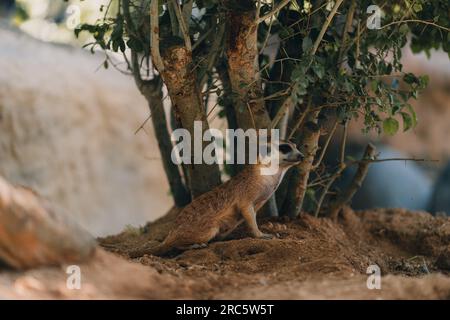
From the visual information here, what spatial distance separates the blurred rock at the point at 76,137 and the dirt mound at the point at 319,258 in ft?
19.3

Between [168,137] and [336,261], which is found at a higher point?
[168,137]

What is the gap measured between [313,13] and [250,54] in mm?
595

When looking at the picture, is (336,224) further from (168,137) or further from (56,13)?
(56,13)

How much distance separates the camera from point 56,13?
13.1 m

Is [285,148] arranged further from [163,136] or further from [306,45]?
[163,136]

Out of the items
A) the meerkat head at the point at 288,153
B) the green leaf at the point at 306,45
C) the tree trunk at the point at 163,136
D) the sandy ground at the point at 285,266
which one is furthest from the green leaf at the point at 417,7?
the tree trunk at the point at 163,136

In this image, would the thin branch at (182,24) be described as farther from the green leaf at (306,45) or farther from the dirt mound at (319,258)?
the dirt mound at (319,258)

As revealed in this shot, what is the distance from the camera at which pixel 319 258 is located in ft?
16.8

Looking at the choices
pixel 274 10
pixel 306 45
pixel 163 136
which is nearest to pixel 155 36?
pixel 274 10

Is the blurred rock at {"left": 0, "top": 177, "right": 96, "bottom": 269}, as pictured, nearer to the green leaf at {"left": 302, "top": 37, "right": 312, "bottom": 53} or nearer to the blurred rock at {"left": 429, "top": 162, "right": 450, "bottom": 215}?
the green leaf at {"left": 302, "top": 37, "right": 312, "bottom": 53}

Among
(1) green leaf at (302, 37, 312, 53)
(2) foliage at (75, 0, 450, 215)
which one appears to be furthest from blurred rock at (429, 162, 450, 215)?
(1) green leaf at (302, 37, 312, 53)
